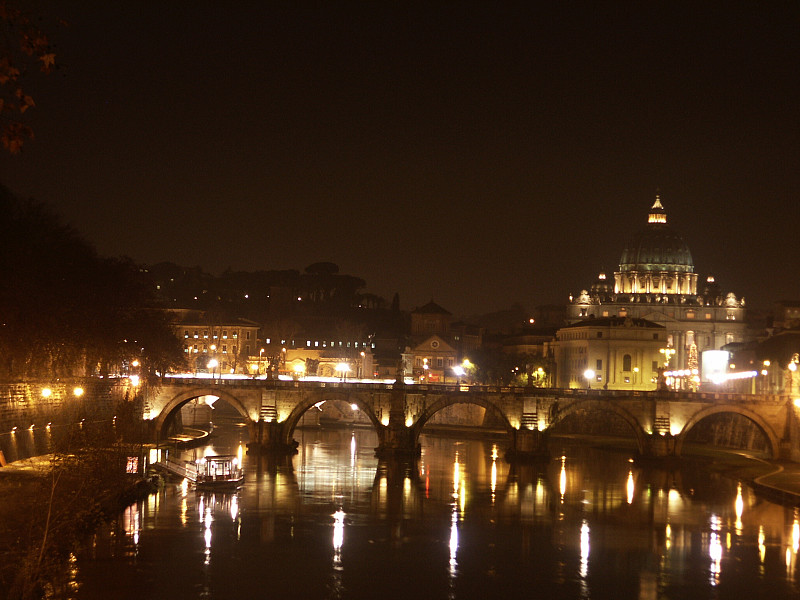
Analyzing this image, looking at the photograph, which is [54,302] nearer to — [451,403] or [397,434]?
[397,434]

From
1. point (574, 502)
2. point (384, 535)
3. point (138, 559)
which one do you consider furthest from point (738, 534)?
point (138, 559)

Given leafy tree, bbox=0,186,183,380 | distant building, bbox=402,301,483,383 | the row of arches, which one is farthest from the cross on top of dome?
leafy tree, bbox=0,186,183,380

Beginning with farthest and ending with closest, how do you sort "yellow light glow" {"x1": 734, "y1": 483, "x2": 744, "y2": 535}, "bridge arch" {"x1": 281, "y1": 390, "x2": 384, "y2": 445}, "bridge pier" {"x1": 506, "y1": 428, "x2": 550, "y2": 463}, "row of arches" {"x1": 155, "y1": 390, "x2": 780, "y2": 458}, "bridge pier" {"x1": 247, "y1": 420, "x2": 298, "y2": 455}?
"bridge arch" {"x1": 281, "y1": 390, "x2": 384, "y2": 445}
"bridge pier" {"x1": 247, "y1": 420, "x2": 298, "y2": 455}
"bridge pier" {"x1": 506, "y1": 428, "x2": 550, "y2": 463}
"row of arches" {"x1": 155, "y1": 390, "x2": 780, "y2": 458}
"yellow light glow" {"x1": 734, "y1": 483, "x2": 744, "y2": 535}

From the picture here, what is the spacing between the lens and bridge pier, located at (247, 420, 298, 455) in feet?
225

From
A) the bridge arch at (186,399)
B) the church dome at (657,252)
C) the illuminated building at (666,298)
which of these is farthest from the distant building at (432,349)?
the bridge arch at (186,399)

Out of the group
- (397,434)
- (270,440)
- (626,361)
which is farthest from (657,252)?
(270,440)

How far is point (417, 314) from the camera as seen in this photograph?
142750 millimetres

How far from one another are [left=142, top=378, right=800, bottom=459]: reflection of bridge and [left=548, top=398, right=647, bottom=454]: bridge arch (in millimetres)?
58

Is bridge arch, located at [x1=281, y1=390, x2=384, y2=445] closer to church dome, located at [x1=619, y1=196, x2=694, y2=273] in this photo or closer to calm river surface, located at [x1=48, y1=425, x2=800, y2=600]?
calm river surface, located at [x1=48, y1=425, x2=800, y2=600]

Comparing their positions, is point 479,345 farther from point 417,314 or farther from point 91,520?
point 91,520

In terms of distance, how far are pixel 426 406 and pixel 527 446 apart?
6541 millimetres

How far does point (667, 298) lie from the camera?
166125 mm

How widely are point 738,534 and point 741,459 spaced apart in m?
24.8

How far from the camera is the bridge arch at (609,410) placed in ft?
222
